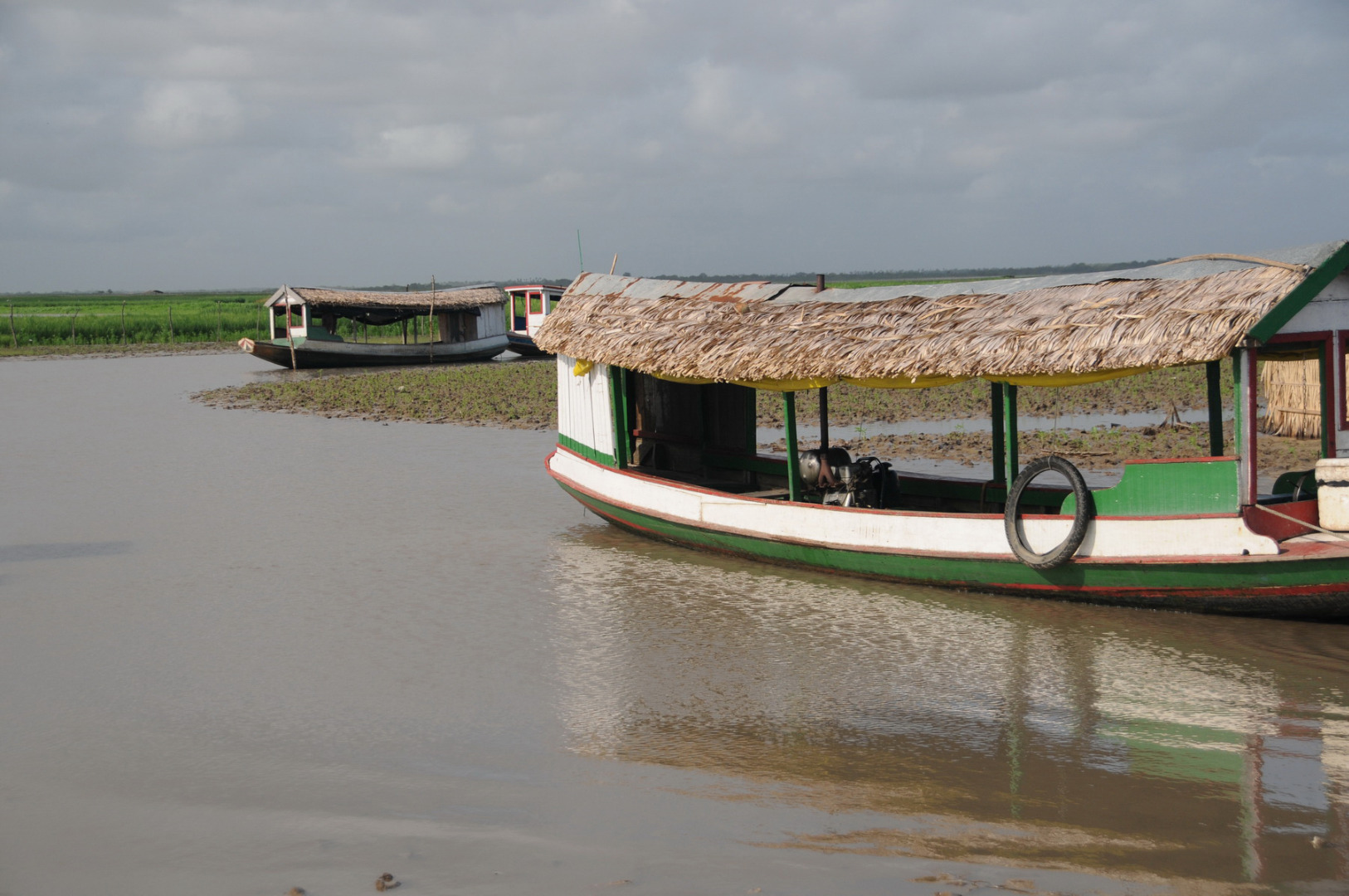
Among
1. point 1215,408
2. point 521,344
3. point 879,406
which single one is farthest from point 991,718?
point 521,344

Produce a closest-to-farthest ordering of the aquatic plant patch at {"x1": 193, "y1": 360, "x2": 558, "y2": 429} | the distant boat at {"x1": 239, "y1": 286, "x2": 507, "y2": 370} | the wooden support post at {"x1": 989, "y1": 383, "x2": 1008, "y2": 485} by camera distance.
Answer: the wooden support post at {"x1": 989, "y1": 383, "x2": 1008, "y2": 485} < the aquatic plant patch at {"x1": 193, "y1": 360, "x2": 558, "y2": 429} < the distant boat at {"x1": 239, "y1": 286, "x2": 507, "y2": 370}

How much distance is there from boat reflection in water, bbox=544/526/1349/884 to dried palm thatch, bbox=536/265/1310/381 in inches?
76.7

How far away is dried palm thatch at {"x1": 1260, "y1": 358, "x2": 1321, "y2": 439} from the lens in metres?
15.5

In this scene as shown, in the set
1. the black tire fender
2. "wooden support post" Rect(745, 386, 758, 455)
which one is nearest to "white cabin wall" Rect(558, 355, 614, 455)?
"wooden support post" Rect(745, 386, 758, 455)

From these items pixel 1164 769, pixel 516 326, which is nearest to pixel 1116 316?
pixel 1164 769

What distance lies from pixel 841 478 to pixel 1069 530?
2551 millimetres

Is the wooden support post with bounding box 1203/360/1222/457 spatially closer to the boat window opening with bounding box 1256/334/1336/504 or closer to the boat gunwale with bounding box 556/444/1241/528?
the boat gunwale with bounding box 556/444/1241/528

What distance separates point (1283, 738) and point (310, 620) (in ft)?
22.7

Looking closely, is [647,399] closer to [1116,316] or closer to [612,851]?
[1116,316]

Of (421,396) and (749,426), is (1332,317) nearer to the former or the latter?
(749,426)

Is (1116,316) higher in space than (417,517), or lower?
higher

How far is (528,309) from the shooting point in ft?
126

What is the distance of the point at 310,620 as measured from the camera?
9.34 metres

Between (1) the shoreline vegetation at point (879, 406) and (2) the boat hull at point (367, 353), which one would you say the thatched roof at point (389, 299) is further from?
(1) the shoreline vegetation at point (879, 406)
